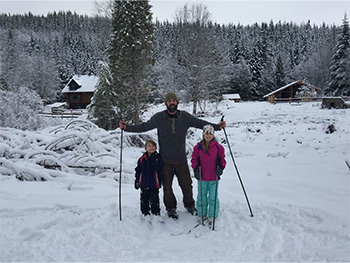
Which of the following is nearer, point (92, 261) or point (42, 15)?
point (92, 261)

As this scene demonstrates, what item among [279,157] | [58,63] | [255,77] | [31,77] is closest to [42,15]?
[58,63]

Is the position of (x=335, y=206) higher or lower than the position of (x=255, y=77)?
lower

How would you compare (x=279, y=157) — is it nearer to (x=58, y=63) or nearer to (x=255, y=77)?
(x=255, y=77)

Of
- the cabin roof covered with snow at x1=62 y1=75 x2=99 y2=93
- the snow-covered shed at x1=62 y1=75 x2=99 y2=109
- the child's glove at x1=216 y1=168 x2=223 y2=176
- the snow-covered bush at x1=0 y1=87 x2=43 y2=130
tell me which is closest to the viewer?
the child's glove at x1=216 y1=168 x2=223 y2=176

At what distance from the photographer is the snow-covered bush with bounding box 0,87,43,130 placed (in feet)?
46.2

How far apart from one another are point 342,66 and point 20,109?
40.2 m

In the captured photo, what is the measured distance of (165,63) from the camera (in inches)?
1961

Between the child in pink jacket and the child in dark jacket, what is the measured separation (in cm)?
61

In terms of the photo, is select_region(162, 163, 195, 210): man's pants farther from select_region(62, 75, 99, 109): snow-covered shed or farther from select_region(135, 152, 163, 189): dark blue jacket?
select_region(62, 75, 99, 109): snow-covered shed

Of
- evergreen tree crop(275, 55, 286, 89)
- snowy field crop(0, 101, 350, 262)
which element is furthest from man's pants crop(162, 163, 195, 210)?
evergreen tree crop(275, 55, 286, 89)

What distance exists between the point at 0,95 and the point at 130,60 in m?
8.65

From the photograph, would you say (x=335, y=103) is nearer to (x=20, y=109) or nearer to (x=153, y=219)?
(x=153, y=219)

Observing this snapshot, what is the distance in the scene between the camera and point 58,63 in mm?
63812

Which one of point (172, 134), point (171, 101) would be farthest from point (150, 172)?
point (171, 101)
